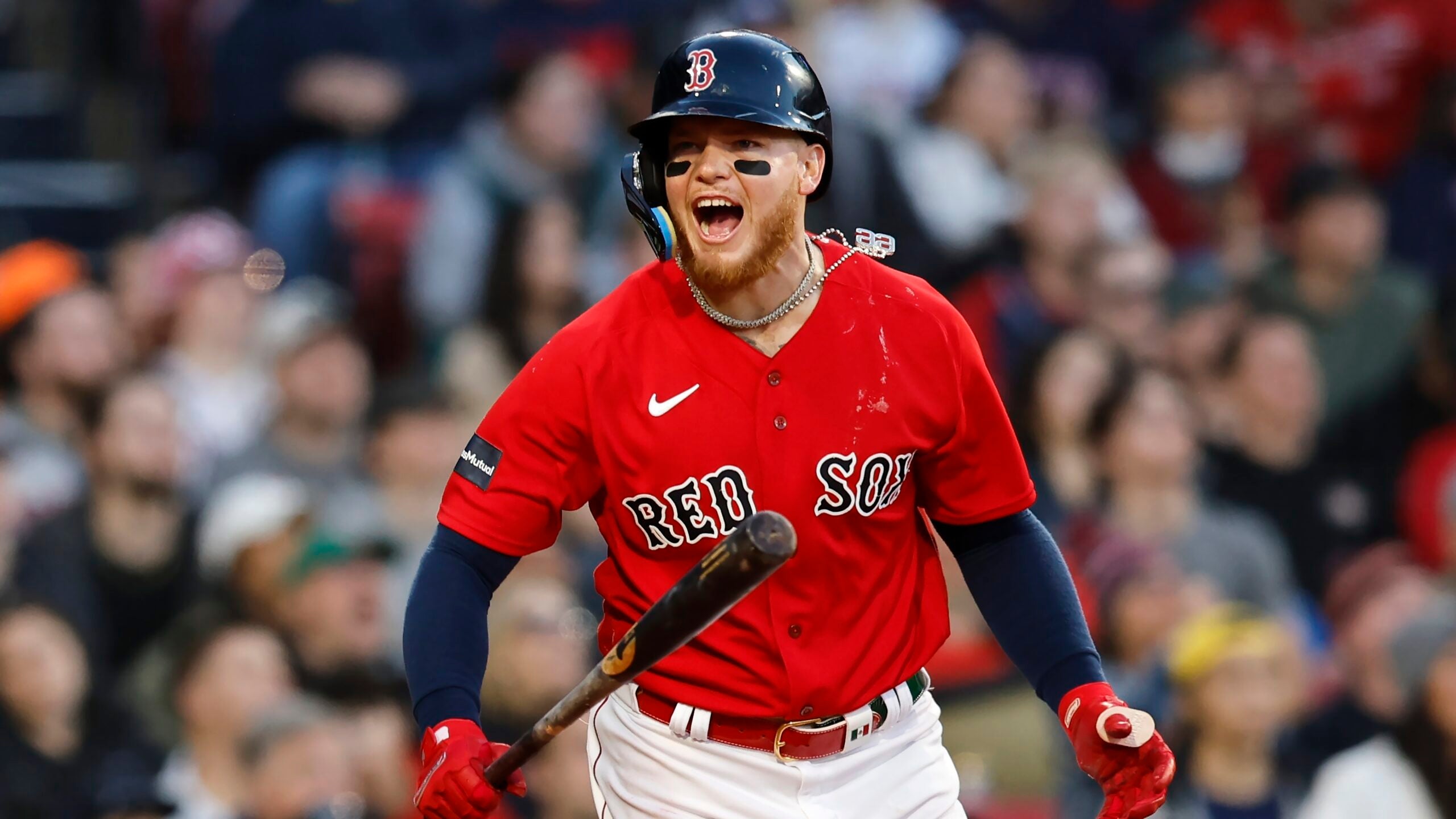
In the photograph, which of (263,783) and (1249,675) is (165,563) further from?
(1249,675)

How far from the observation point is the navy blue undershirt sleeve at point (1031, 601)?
3.43 metres

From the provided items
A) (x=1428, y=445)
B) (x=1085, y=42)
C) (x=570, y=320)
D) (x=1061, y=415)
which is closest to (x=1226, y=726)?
(x=1061, y=415)

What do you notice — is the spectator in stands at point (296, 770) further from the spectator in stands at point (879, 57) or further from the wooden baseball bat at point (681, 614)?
the spectator in stands at point (879, 57)

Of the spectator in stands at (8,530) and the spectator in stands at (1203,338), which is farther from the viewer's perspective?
the spectator in stands at (1203,338)

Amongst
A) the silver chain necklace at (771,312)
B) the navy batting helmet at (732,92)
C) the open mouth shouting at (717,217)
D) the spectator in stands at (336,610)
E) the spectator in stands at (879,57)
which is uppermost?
the navy batting helmet at (732,92)

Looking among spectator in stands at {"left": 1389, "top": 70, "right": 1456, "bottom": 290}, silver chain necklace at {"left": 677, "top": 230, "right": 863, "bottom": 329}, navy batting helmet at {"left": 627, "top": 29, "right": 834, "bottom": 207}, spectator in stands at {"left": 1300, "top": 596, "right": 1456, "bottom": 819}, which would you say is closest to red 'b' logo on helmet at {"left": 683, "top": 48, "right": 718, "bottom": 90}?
navy batting helmet at {"left": 627, "top": 29, "right": 834, "bottom": 207}

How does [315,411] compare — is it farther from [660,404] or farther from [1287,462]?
[1287,462]

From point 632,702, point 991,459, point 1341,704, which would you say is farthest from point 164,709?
point 1341,704

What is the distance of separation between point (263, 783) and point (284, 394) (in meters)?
1.58

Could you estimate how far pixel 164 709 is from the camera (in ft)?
18.0

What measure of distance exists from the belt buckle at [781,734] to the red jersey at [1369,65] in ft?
20.4

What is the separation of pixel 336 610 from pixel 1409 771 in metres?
3.13

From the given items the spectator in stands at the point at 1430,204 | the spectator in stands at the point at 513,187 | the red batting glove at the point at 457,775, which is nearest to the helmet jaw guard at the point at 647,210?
the red batting glove at the point at 457,775

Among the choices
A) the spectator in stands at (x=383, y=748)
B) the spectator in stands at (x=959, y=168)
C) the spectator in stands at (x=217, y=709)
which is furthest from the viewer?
the spectator in stands at (x=959, y=168)
